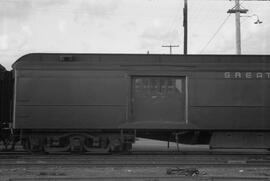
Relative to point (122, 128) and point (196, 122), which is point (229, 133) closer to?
point (196, 122)

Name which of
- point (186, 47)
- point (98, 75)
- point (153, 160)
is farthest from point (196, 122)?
point (186, 47)

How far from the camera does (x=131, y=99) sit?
538 inches

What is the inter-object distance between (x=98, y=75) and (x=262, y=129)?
17.8 feet

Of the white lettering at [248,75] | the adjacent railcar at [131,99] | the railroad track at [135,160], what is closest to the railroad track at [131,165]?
the railroad track at [135,160]

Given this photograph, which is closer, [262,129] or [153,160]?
[153,160]

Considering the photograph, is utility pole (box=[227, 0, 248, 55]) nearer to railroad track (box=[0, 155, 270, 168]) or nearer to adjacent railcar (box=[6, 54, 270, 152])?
adjacent railcar (box=[6, 54, 270, 152])

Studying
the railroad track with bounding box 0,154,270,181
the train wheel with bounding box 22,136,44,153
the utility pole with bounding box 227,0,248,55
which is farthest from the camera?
the utility pole with bounding box 227,0,248,55

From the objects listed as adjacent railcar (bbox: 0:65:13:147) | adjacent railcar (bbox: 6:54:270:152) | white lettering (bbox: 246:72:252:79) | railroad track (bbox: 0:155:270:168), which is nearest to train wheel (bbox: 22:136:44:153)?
adjacent railcar (bbox: 6:54:270:152)

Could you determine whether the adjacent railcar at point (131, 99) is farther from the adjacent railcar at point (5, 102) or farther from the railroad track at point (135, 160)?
the adjacent railcar at point (5, 102)

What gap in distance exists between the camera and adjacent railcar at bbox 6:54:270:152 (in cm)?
1351

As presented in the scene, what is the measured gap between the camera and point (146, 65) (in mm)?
13641

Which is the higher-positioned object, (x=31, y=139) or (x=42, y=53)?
(x=42, y=53)

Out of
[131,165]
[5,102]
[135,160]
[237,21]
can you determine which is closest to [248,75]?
[135,160]

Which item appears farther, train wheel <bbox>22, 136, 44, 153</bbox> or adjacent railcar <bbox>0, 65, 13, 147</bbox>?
adjacent railcar <bbox>0, 65, 13, 147</bbox>
